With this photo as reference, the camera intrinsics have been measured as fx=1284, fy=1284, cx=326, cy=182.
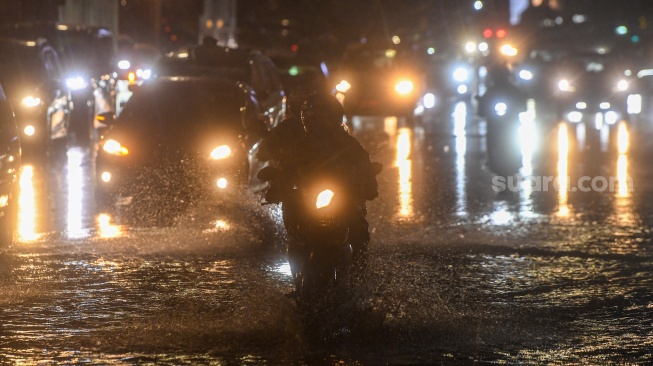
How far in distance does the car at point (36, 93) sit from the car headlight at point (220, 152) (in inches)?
227

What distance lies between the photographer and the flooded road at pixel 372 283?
7027 mm

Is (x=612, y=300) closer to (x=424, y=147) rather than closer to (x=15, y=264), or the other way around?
(x=15, y=264)

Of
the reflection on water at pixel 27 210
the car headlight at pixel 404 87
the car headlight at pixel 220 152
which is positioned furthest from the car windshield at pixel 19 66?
the car headlight at pixel 404 87

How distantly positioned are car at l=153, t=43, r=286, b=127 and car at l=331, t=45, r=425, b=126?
7942mm

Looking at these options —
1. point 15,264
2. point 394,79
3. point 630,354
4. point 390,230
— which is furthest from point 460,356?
point 394,79

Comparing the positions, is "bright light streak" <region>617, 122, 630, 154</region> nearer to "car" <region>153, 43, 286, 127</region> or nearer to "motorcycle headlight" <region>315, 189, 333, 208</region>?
"car" <region>153, 43, 286, 127</region>

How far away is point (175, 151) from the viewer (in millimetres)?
13859

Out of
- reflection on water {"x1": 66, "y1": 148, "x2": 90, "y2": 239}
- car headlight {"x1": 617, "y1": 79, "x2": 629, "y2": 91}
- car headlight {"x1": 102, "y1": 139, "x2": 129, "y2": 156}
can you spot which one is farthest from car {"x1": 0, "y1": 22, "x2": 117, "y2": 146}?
car headlight {"x1": 617, "y1": 79, "x2": 629, "y2": 91}

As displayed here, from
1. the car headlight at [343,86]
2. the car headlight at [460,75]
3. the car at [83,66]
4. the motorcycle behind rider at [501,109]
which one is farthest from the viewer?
the car headlight at [460,75]

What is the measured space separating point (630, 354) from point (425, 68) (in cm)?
3236

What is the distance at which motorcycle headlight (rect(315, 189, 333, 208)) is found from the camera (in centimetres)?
781

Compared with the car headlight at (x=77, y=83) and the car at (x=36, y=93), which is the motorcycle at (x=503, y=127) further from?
the car headlight at (x=77, y=83)

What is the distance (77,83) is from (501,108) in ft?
28.8

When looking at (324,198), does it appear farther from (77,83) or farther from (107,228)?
(77,83)
